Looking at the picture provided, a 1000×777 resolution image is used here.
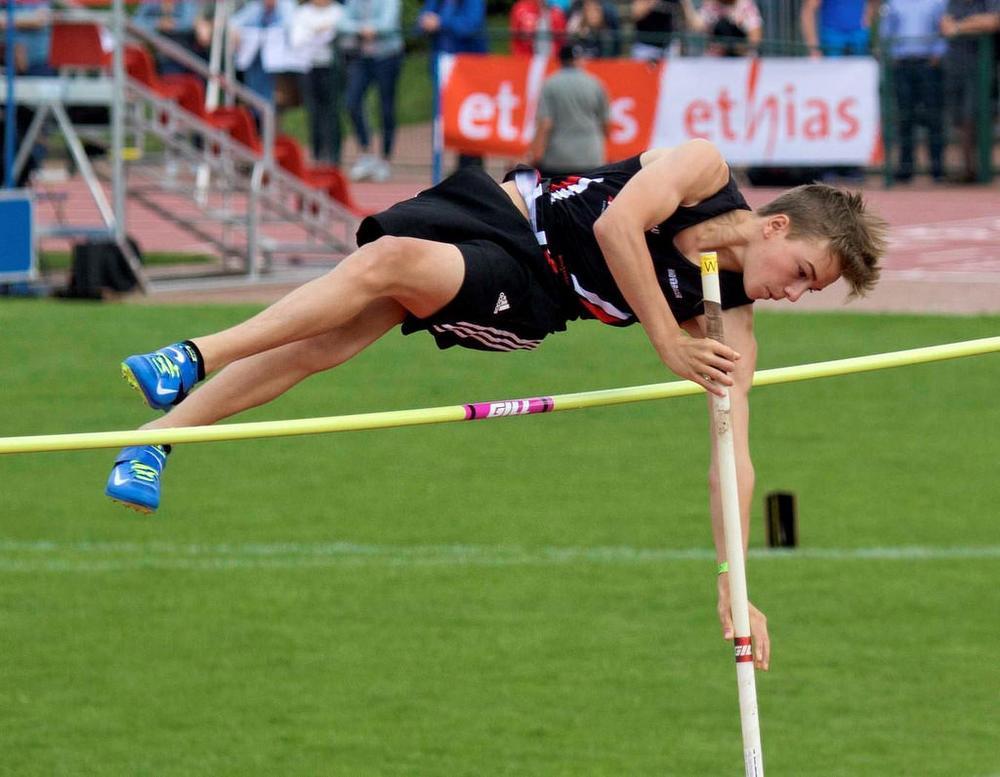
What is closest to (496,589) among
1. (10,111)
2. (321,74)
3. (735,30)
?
(10,111)

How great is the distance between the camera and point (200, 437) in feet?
14.9

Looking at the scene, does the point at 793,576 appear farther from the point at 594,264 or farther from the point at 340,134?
the point at 340,134

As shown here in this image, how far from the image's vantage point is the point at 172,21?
71.1 feet

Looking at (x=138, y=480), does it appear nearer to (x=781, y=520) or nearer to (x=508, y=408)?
(x=508, y=408)

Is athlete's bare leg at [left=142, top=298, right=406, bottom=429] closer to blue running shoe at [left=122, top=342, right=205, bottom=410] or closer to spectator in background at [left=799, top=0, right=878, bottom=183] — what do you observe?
blue running shoe at [left=122, top=342, right=205, bottom=410]

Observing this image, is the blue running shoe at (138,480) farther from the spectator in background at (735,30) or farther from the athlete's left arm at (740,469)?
the spectator in background at (735,30)

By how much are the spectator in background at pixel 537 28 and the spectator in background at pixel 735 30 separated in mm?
1553

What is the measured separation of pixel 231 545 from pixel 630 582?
1805 mm

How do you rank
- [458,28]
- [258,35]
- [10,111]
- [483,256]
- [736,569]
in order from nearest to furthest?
[736,569] → [483,256] → [10,111] → [258,35] → [458,28]

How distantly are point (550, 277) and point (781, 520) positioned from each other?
3.46 meters

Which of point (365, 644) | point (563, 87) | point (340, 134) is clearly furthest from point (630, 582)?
point (340, 134)

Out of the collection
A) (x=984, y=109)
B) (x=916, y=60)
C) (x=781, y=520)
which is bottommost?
(x=781, y=520)

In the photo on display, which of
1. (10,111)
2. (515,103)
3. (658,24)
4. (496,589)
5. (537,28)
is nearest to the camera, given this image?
(496,589)

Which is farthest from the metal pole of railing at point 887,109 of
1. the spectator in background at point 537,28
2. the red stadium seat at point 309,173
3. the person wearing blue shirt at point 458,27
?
the red stadium seat at point 309,173
